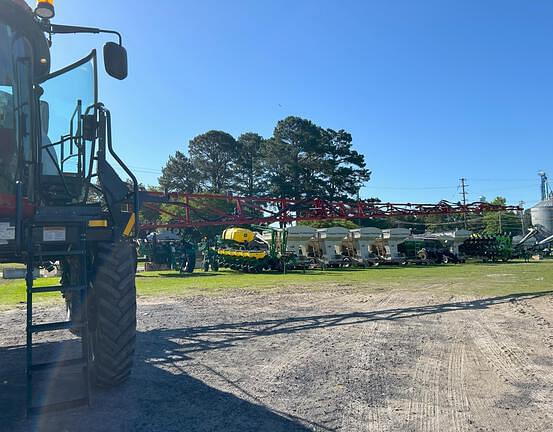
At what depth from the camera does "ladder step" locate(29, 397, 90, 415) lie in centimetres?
396

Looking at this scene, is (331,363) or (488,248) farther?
(488,248)

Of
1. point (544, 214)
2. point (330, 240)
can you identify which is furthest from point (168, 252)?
point (544, 214)

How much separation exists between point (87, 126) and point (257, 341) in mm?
3763

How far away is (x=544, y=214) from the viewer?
117 feet

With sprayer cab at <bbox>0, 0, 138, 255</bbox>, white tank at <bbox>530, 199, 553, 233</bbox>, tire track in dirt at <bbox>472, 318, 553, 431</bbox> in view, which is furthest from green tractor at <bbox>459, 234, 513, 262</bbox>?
sprayer cab at <bbox>0, 0, 138, 255</bbox>

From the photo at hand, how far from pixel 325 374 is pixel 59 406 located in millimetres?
2669

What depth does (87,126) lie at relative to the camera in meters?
5.42

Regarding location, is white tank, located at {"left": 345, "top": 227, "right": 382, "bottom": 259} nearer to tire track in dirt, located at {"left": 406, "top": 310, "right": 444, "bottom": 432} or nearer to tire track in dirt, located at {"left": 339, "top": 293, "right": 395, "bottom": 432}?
tire track in dirt, located at {"left": 339, "top": 293, "right": 395, "bottom": 432}

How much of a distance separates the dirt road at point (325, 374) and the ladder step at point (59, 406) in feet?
0.29

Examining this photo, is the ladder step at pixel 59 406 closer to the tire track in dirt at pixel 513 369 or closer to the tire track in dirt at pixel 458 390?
the tire track in dirt at pixel 458 390

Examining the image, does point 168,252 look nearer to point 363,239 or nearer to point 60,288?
point 363,239

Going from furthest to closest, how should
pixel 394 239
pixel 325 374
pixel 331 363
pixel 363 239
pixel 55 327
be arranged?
1. pixel 394 239
2. pixel 363 239
3. pixel 331 363
4. pixel 325 374
5. pixel 55 327

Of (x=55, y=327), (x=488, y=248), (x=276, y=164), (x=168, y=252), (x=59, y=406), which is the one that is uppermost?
(x=276, y=164)

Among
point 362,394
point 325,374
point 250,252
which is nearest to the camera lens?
point 362,394
